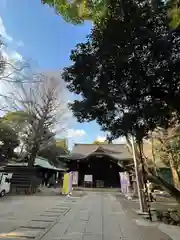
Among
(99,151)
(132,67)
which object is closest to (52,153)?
(99,151)

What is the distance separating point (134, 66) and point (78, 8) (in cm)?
193

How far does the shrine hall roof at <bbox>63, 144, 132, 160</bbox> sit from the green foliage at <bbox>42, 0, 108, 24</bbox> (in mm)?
19919

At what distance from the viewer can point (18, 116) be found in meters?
21.5

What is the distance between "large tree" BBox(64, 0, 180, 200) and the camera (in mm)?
5387

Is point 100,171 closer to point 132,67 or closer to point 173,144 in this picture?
point 173,144

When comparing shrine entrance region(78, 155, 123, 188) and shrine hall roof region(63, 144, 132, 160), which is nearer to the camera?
shrine entrance region(78, 155, 123, 188)

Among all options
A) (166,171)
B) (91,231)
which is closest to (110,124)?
(91,231)

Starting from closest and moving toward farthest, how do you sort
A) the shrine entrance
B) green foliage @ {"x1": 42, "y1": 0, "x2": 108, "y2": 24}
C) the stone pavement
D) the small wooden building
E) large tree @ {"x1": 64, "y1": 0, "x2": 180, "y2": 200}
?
green foliage @ {"x1": 42, "y1": 0, "x2": 108, "y2": 24}
large tree @ {"x1": 64, "y1": 0, "x2": 180, "y2": 200}
the stone pavement
the shrine entrance
the small wooden building

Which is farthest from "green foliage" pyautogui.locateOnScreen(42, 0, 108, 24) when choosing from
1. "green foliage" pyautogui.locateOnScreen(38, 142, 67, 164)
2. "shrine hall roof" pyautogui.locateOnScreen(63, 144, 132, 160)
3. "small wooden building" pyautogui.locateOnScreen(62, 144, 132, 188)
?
"green foliage" pyautogui.locateOnScreen(38, 142, 67, 164)

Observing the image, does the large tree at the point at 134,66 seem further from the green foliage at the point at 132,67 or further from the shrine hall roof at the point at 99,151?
the shrine hall roof at the point at 99,151

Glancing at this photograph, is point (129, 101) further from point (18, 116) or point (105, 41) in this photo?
point (18, 116)

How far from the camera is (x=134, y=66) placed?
5488 millimetres

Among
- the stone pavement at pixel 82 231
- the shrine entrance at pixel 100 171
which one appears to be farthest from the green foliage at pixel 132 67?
the shrine entrance at pixel 100 171

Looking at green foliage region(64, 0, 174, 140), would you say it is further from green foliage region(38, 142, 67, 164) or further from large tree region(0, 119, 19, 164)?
green foliage region(38, 142, 67, 164)
